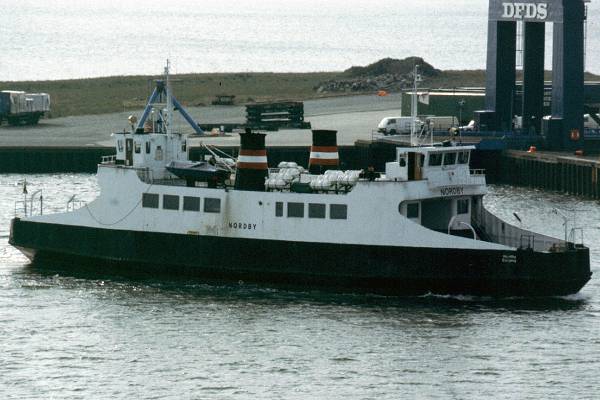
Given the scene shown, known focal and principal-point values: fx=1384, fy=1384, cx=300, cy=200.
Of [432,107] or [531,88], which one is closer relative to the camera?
[531,88]

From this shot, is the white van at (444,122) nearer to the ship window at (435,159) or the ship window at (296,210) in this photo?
the ship window at (435,159)

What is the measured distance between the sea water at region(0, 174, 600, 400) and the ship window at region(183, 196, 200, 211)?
285cm

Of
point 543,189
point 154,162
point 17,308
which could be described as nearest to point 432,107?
point 543,189

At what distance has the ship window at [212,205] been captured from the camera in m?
51.3

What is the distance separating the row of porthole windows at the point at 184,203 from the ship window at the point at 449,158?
334 inches

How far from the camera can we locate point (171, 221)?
2060 inches

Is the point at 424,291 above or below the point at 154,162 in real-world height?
below

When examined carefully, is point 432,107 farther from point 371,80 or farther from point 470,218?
point 470,218

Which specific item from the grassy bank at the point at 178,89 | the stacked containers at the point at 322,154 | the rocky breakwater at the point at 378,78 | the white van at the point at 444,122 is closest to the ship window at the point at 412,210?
the stacked containers at the point at 322,154

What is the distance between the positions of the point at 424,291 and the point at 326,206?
4.61 metres

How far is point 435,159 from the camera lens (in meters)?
50.0

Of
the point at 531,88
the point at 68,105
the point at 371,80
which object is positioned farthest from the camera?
the point at 371,80

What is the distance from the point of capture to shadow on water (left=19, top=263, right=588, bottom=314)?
47750 millimetres

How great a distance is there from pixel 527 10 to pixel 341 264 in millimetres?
38796
